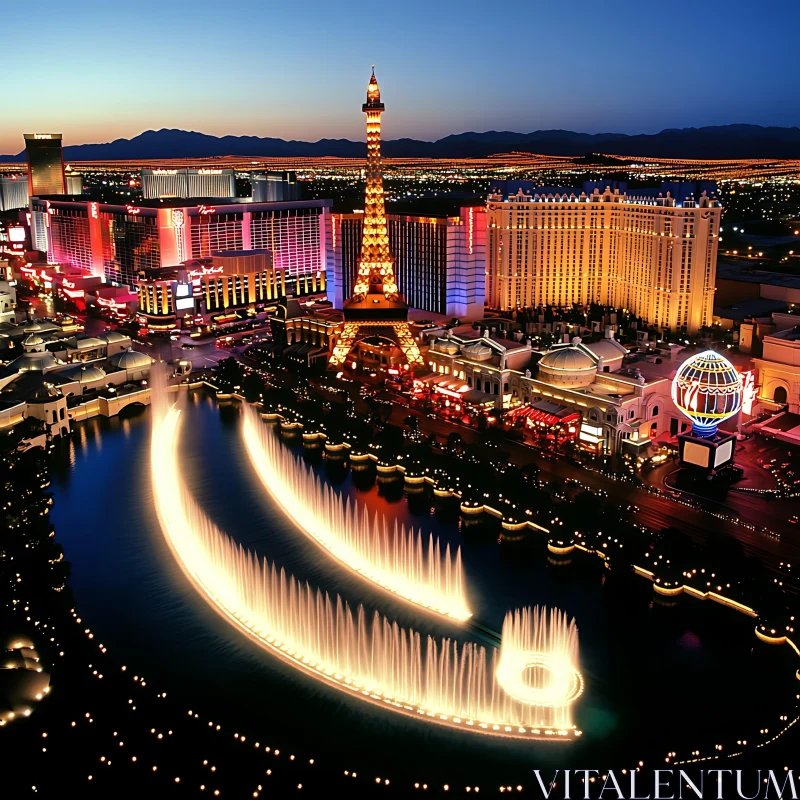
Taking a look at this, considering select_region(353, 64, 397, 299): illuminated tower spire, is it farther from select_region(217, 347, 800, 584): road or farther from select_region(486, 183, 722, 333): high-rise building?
select_region(217, 347, 800, 584): road

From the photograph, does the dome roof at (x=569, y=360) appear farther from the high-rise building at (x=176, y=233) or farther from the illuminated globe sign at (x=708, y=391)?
the high-rise building at (x=176, y=233)

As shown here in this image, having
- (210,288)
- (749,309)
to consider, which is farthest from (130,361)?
(749,309)

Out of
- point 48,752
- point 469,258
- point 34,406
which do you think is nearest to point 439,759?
point 48,752

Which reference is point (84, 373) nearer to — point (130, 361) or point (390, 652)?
point (130, 361)

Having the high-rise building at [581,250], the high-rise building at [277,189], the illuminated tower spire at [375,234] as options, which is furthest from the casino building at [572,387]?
the high-rise building at [277,189]

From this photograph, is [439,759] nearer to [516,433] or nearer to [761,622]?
[761,622]

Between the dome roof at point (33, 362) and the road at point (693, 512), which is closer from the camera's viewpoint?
the road at point (693, 512)
